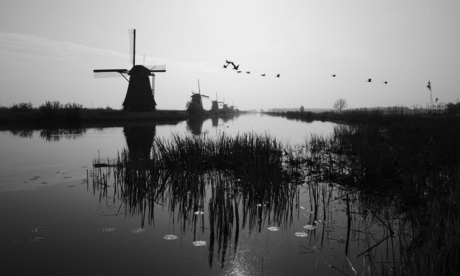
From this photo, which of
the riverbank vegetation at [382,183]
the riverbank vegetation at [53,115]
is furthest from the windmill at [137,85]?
the riverbank vegetation at [382,183]

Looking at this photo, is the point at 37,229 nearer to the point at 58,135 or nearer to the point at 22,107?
the point at 58,135

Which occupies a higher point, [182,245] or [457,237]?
[457,237]

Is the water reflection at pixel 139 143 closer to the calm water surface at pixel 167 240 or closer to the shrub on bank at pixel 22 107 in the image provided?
the calm water surface at pixel 167 240

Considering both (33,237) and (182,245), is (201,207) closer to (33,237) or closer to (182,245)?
(182,245)

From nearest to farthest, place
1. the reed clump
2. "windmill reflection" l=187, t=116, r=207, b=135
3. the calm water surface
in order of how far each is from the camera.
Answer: the reed clump, the calm water surface, "windmill reflection" l=187, t=116, r=207, b=135

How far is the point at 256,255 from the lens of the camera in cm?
438

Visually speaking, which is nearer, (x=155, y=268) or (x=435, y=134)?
(x=155, y=268)

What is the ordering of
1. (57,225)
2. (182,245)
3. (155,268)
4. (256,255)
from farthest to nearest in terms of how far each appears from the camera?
(57,225)
(182,245)
(256,255)
(155,268)

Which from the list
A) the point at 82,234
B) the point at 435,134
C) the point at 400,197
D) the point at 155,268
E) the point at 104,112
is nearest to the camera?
the point at 155,268

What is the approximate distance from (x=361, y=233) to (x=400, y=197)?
70.3 inches

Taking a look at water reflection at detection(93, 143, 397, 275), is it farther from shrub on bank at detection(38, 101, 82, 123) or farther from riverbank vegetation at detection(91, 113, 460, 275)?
shrub on bank at detection(38, 101, 82, 123)

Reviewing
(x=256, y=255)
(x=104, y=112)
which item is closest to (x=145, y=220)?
(x=256, y=255)

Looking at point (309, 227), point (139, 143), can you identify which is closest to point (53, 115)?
point (139, 143)

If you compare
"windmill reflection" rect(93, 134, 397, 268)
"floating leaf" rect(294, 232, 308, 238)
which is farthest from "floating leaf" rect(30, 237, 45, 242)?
"floating leaf" rect(294, 232, 308, 238)
